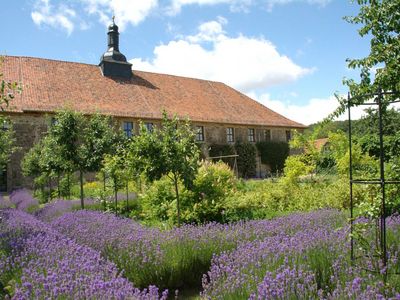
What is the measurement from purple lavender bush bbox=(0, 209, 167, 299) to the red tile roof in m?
16.8

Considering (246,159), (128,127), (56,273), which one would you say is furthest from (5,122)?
(246,159)

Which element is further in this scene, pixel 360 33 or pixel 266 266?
pixel 360 33

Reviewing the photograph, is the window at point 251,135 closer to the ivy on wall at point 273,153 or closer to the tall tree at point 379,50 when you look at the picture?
the ivy on wall at point 273,153

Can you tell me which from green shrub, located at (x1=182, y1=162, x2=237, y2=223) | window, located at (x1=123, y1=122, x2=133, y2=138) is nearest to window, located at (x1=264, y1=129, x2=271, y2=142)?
window, located at (x1=123, y1=122, x2=133, y2=138)

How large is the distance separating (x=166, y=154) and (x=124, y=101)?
18.0m

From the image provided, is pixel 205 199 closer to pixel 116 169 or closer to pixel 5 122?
pixel 116 169

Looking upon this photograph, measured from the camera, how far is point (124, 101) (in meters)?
24.9

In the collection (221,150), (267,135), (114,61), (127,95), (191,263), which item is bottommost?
(191,263)

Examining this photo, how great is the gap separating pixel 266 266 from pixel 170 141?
14.1 feet

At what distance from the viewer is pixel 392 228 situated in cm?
488

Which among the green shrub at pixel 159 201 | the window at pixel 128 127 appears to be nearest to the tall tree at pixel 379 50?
the green shrub at pixel 159 201

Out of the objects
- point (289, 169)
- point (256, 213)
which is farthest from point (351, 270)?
point (289, 169)

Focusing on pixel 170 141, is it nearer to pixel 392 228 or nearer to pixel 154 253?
pixel 154 253

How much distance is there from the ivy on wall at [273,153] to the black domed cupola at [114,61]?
10.7m
